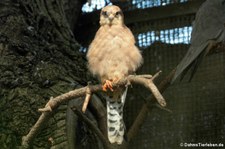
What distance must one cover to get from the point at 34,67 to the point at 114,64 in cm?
66

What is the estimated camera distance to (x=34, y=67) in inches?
118

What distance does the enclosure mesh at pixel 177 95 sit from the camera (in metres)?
3.32

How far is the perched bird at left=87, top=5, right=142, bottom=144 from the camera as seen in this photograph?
247cm

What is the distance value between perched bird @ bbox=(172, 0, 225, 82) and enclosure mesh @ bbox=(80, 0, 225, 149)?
37 centimetres

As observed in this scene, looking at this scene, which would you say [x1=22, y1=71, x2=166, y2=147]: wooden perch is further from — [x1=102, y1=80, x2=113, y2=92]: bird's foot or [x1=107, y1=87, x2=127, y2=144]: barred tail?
[x1=107, y1=87, x2=127, y2=144]: barred tail

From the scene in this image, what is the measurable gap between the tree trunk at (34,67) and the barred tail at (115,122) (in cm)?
34

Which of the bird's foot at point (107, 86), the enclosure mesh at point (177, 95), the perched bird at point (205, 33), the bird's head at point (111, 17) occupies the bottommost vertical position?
the enclosure mesh at point (177, 95)

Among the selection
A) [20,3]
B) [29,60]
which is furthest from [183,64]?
[20,3]

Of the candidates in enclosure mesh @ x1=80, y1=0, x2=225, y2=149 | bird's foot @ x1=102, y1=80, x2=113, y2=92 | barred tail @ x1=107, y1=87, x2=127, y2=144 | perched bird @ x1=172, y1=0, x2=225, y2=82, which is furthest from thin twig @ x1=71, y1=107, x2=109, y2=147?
enclosure mesh @ x1=80, y1=0, x2=225, y2=149

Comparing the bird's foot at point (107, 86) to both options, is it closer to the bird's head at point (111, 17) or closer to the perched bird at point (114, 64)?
the perched bird at point (114, 64)

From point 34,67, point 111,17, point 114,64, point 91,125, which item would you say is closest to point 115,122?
point 91,125

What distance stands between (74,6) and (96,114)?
4.24 feet

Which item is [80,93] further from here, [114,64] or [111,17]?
[111,17]

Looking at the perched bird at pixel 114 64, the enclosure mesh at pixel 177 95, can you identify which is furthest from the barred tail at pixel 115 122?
the enclosure mesh at pixel 177 95
